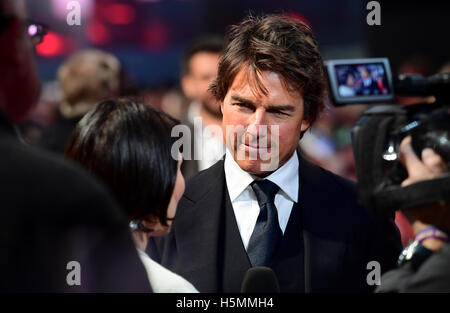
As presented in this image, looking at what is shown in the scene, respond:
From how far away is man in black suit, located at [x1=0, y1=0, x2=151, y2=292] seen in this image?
104 cm

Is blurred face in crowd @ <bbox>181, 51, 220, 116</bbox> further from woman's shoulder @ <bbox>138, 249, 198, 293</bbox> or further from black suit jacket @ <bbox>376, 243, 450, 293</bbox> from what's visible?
black suit jacket @ <bbox>376, 243, 450, 293</bbox>

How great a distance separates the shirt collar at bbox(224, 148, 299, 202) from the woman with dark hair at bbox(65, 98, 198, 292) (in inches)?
8.0

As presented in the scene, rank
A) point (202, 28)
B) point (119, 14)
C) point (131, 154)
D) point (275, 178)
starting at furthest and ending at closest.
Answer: point (202, 28), point (119, 14), point (275, 178), point (131, 154)

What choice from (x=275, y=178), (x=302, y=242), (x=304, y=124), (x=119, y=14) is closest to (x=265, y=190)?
(x=275, y=178)

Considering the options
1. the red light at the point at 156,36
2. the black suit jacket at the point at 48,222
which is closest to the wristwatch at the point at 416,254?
the black suit jacket at the point at 48,222

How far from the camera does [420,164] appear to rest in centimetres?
156

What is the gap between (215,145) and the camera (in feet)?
12.5

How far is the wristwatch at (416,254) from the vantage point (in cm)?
159

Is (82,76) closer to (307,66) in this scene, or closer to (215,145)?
(215,145)

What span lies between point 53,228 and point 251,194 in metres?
1.10

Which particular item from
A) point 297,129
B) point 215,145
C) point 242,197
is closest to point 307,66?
point 297,129

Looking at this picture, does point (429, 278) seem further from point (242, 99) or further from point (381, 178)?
point (242, 99)

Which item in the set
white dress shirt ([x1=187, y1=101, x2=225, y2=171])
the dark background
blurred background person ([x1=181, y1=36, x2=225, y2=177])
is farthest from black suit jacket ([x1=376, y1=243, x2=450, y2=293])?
the dark background

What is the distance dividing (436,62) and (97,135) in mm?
5460
